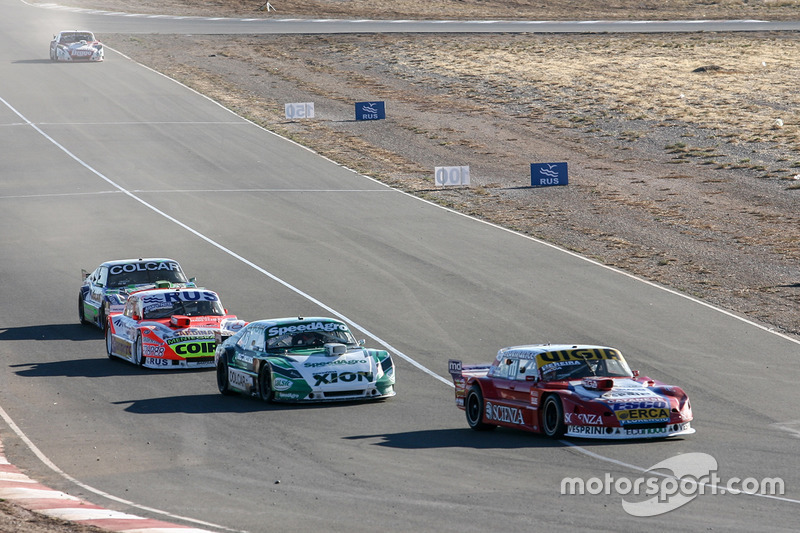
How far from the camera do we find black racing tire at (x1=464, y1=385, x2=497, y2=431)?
58.3ft

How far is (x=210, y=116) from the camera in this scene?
192 feet

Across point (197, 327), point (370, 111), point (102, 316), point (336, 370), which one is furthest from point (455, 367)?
point (370, 111)

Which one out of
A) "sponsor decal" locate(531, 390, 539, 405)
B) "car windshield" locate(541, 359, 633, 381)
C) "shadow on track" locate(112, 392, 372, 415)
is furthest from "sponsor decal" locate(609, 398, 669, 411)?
"shadow on track" locate(112, 392, 372, 415)

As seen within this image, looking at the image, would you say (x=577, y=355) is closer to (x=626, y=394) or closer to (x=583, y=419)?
(x=626, y=394)

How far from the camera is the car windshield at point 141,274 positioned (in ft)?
92.8

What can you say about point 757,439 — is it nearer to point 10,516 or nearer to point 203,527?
point 203,527

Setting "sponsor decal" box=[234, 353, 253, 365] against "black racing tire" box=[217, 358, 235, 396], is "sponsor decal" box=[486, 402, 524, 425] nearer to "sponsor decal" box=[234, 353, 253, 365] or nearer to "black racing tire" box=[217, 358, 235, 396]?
"sponsor decal" box=[234, 353, 253, 365]

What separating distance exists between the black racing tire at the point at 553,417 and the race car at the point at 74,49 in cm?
5885

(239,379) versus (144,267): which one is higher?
(144,267)

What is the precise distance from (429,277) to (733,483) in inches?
729

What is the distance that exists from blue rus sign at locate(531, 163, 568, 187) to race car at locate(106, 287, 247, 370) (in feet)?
74.8

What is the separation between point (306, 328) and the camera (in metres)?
20.8

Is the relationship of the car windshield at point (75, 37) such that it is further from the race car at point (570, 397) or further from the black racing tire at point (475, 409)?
the black racing tire at point (475, 409)

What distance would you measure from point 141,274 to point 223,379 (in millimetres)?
8305
